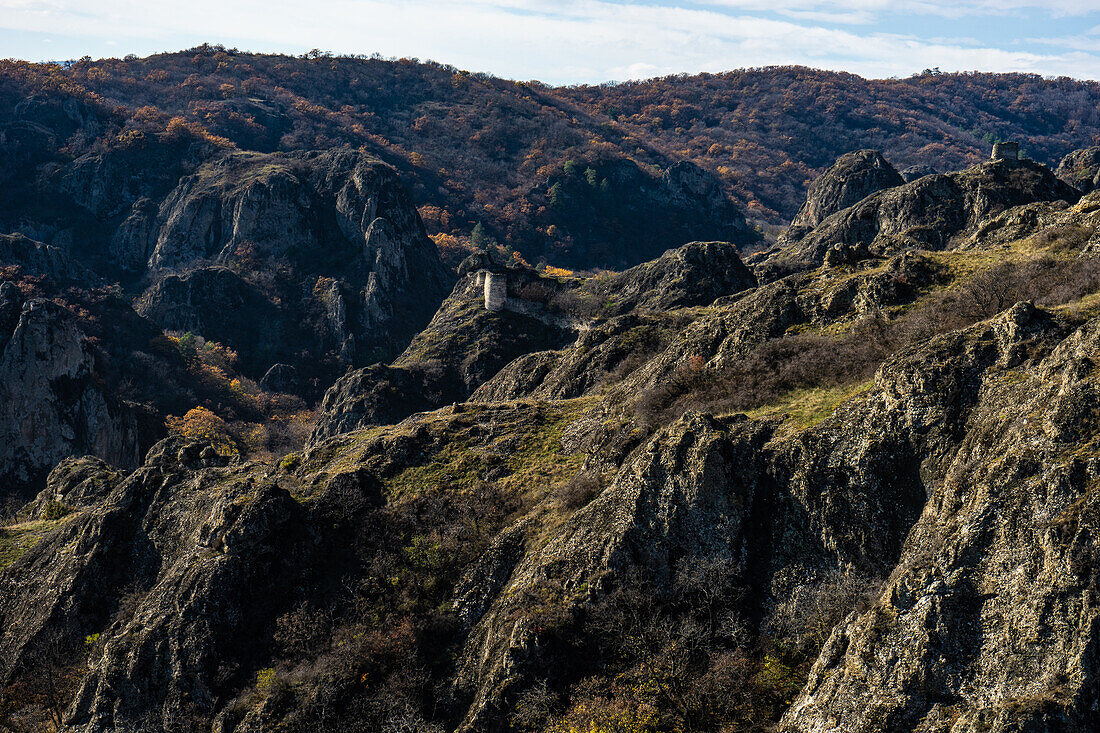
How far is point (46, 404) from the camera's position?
115125 millimetres

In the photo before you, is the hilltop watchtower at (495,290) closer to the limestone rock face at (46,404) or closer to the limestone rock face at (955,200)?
the limestone rock face at (955,200)

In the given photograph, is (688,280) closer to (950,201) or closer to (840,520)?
(950,201)

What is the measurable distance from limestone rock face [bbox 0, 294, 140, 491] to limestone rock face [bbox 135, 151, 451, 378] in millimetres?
43799

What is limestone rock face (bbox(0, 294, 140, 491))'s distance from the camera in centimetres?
11194

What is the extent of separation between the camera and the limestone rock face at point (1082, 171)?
128250mm

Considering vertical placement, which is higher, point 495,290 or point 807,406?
point 495,290

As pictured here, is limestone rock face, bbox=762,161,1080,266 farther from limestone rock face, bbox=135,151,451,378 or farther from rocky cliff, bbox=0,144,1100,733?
limestone rock face, bbox=135,151,451,378

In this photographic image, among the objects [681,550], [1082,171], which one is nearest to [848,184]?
[1082,171]

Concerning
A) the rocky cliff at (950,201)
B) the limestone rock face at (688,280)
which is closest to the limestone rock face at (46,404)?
the limestone rock face at (688,280)

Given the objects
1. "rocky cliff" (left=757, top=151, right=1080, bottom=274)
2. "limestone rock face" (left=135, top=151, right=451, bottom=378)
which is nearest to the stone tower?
"rocky cliff" (left=757, top=151, right=1080, bottom=274)

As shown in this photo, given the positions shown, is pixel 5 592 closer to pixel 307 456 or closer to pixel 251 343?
pixel 307 456

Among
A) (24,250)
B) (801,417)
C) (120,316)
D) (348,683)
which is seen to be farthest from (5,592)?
(24,250)

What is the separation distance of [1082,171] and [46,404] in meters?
171

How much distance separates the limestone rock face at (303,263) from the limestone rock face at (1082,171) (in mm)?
Result: 122522
